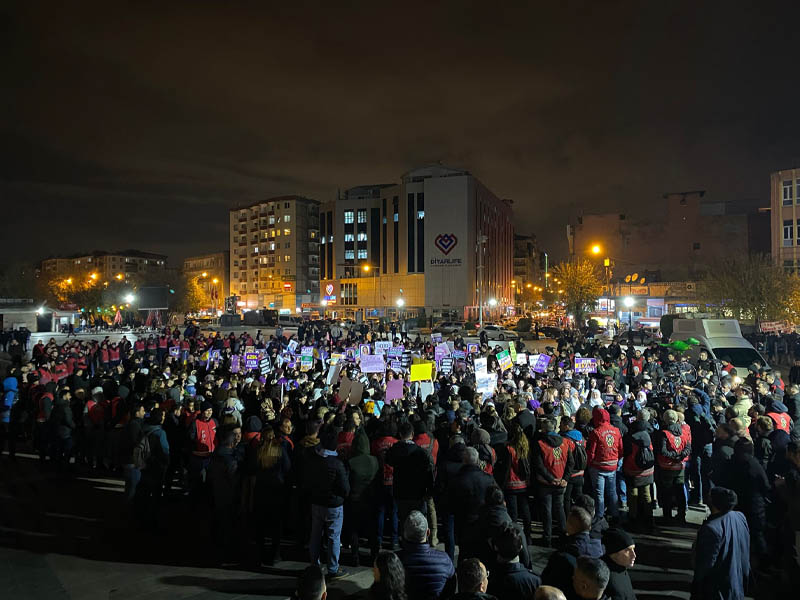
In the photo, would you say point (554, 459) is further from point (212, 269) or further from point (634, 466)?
point (212, 269)

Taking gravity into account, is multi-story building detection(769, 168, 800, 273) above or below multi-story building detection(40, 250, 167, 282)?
below

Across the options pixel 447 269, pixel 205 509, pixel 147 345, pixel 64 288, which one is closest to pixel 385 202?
pixel 447 269

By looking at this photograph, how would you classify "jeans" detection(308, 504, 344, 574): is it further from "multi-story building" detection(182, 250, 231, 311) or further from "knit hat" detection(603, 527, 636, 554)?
"multi-story building" detection(182, 250, 231, 311)

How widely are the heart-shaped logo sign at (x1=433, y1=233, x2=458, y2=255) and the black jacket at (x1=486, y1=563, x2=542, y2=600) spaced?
77.4 metres

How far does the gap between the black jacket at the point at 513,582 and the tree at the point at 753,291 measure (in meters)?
39.7

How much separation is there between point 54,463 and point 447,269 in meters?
71.6

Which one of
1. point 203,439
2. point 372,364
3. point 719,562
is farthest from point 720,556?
point 372,364

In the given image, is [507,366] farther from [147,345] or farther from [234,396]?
[147,345]

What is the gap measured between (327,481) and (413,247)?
257 feet

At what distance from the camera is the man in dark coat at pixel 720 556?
4531 mm

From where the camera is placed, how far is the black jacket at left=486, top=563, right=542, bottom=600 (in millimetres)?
3826

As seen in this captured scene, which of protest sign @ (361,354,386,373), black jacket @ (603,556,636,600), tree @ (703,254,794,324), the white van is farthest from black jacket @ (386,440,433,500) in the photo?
tree @ (703,254,794,324)

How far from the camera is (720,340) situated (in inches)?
818

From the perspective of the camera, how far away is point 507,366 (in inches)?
604
